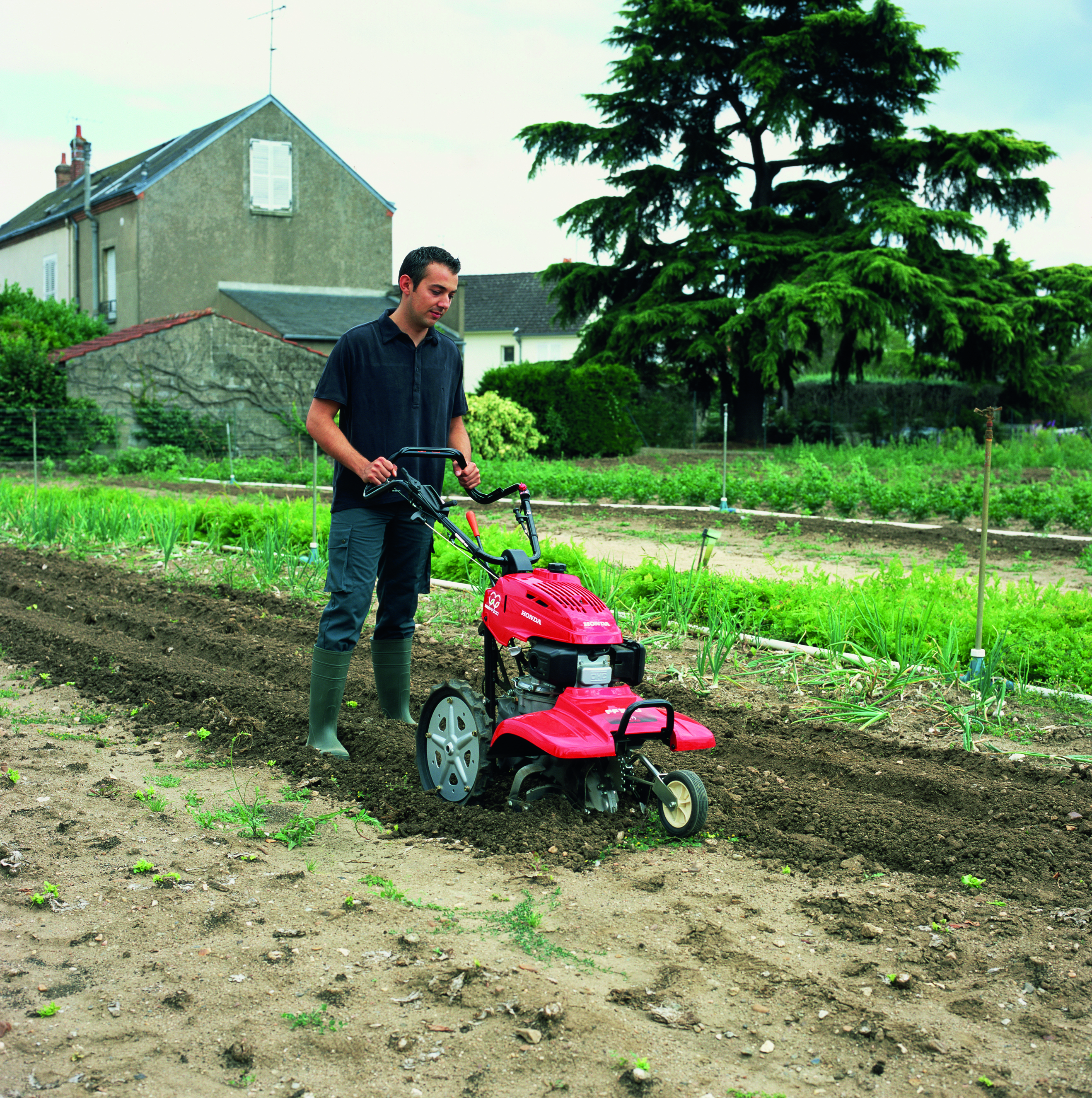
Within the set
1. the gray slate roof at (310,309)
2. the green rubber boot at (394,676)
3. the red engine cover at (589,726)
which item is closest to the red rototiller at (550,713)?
the red engine cover at (589,726)

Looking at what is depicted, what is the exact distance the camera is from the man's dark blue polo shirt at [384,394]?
4254mm

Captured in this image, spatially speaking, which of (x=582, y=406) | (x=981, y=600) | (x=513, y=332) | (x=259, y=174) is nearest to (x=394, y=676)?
(x=981, y=600)

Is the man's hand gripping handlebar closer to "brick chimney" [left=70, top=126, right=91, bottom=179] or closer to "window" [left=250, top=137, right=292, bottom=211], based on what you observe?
"window" [left=250, top=137, right=292, bottom=211]

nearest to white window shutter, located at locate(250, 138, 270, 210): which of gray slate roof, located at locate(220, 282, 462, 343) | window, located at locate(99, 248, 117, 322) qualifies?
gray slate roof, located at locate(220, 282, 462, 343)

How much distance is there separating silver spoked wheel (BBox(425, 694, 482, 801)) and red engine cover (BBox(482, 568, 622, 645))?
0.98ft

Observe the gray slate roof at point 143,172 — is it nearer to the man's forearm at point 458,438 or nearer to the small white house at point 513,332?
the small white house at point 513,332

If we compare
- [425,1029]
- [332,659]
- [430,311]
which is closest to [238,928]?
[425,1029]

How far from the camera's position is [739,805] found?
12.6 ft

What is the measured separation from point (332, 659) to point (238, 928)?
153 centimetres

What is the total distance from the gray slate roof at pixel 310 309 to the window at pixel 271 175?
2235 millimetres

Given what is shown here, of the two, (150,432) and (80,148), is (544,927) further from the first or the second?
(80,148)

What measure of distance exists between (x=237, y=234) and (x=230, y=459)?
10.2 metres

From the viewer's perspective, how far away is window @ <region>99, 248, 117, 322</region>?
27.5 meters

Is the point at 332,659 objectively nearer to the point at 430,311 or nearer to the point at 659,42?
the point at 430,311
